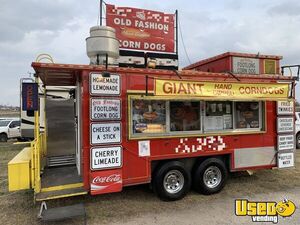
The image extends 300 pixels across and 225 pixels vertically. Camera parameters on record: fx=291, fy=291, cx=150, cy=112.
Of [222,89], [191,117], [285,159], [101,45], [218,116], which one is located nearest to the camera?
[101,45]

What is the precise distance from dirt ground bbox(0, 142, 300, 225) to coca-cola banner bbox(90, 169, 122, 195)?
0.42 m

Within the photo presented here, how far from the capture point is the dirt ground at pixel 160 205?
16.8 ft

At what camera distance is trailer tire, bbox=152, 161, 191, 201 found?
236 inches

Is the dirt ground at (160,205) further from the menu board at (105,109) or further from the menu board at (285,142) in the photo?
the menu board at (105,109)

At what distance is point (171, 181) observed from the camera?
20.3 feet

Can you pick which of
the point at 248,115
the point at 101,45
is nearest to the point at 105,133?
the point at 101,45

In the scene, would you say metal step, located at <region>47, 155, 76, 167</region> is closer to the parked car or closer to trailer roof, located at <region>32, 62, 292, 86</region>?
trailer roof, located at <region>32, 62, 292, 86</region>

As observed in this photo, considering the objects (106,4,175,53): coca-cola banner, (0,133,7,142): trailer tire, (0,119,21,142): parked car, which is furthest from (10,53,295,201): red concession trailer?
(0,133,7,142): trailer tire

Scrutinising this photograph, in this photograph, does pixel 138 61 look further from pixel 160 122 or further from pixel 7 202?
pixel 7 202

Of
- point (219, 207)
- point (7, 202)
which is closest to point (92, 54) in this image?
point (7, 202)

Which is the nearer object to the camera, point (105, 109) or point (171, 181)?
point (105, 109)

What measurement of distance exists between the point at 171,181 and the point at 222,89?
89.6 inches

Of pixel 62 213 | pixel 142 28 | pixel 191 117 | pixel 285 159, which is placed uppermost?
pixel 142 28

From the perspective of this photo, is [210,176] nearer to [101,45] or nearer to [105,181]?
[105,181]
